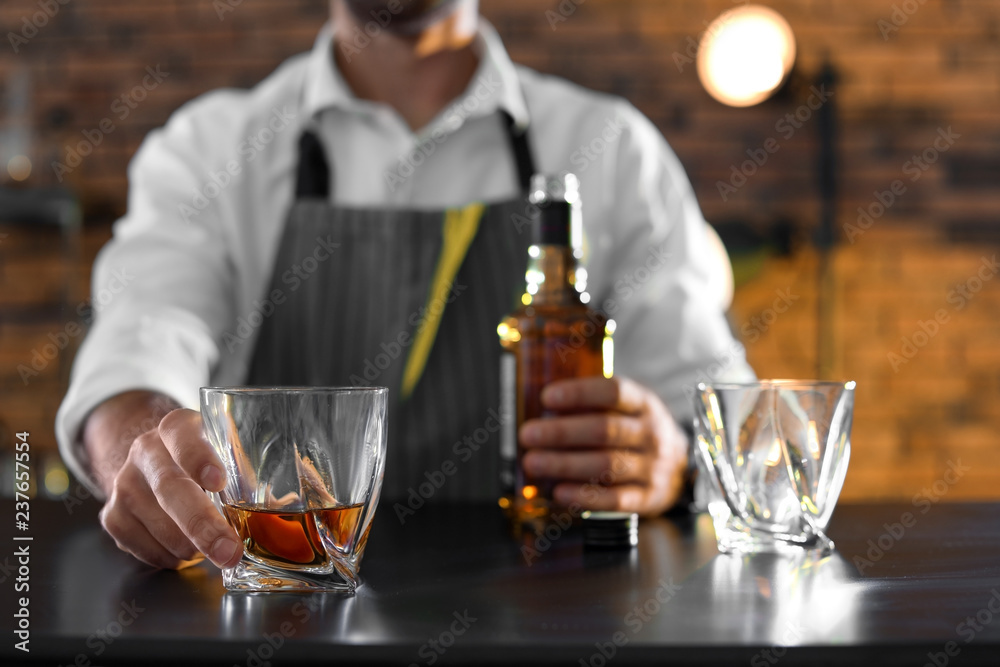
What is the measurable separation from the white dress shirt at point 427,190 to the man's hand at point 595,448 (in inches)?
17.0

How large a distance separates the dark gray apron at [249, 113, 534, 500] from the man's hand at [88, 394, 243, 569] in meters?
0.63

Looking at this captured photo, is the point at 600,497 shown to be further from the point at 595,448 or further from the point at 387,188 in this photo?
the point at 387,188

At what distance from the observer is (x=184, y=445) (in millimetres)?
545

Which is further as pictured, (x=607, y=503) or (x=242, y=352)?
(x=242, y=352)

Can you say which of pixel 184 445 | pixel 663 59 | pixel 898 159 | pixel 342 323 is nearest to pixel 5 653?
pixel 184 445

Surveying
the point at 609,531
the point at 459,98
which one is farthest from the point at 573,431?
the point at 459,98

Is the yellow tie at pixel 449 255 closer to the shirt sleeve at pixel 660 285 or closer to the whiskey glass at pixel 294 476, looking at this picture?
the shirt sleeve at pixel 660 285

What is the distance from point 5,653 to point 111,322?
691 millimetres

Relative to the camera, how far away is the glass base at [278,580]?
0.52 m

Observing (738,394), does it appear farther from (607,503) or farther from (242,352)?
(242,352)

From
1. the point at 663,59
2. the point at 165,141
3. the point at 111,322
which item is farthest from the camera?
the point at 663,59

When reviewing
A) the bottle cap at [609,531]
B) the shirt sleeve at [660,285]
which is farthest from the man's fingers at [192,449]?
the shirt sleeve at [660,285]

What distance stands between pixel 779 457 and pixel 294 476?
332 mm

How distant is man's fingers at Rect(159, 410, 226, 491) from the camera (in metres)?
0.52
